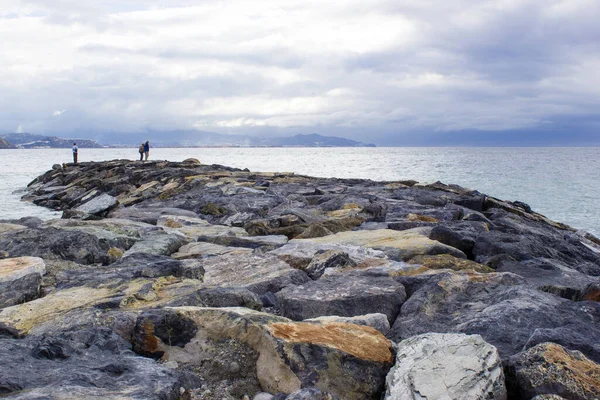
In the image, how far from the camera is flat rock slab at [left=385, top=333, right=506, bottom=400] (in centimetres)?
278

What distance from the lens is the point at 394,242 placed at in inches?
276

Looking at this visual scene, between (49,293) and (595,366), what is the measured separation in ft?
14.7

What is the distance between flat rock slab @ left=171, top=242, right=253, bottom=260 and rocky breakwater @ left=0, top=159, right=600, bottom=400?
0.15 ft

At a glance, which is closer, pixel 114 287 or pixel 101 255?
pixel 114 287

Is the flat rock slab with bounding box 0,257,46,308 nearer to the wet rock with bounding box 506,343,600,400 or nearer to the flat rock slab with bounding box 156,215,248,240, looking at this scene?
the flat rock slab with bounding box 156,215,248,240

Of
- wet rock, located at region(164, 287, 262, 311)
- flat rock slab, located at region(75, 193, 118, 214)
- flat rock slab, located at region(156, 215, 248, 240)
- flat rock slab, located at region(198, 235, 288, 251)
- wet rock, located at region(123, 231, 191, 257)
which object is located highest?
wet rock, located at region(164, 287, 262, 311)

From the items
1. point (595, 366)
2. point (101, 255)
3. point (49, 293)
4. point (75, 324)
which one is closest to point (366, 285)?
point (595, 366)

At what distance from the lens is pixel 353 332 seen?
346 centimetres

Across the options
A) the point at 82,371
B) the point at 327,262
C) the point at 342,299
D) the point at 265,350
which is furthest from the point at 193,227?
the point at 82,371

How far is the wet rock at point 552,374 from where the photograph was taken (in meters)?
2.82

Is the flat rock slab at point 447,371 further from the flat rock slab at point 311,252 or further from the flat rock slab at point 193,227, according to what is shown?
the flat rock slab at point 193,227

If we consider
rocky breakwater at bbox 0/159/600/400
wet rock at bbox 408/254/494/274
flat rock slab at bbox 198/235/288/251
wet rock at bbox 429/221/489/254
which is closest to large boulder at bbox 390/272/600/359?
rocky breakwater at bbox 0/159/600/400

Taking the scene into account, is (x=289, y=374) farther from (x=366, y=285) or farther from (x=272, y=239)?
(x=272, y=239)

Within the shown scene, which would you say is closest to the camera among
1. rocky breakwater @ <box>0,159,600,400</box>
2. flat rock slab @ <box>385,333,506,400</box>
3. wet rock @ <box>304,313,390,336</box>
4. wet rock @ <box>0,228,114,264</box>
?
flat rock slab @ <box>385,333,506,400</box>
